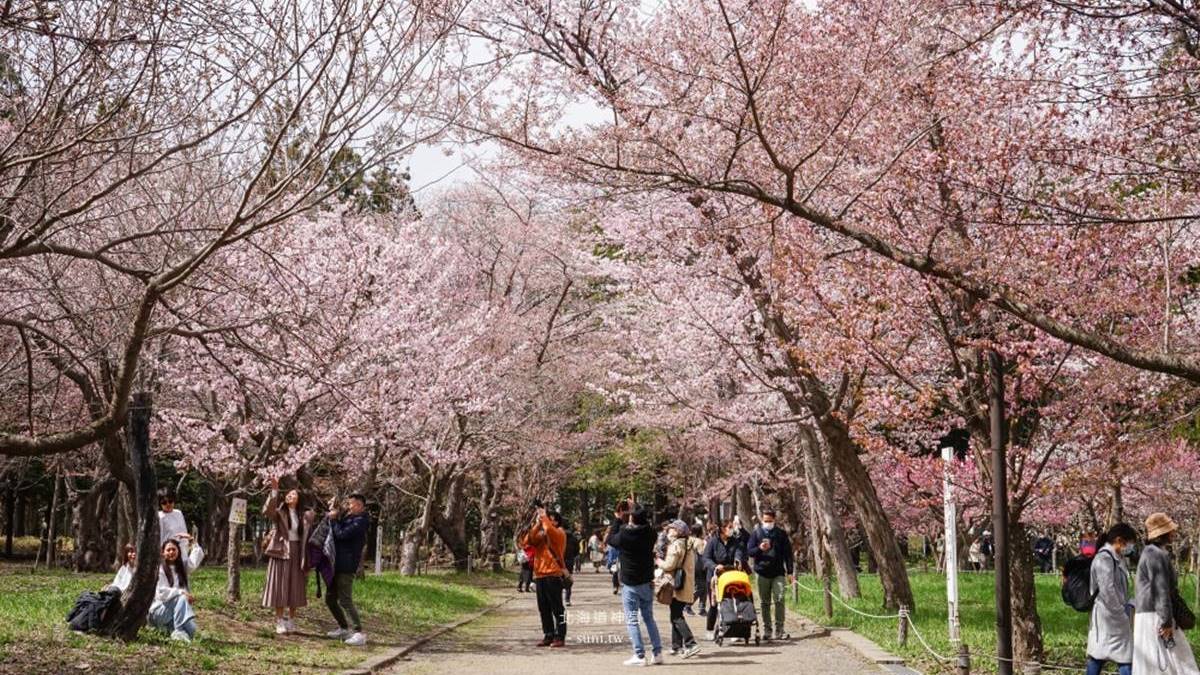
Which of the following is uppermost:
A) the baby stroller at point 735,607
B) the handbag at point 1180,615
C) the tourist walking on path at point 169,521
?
the tourist walking on path at point 169,521

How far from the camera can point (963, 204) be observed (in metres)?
10.7

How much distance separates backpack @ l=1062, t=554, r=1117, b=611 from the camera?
9.29m

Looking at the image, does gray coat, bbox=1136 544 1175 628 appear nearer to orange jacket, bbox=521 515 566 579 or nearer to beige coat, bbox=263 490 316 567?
orange jacket, bbox=521 515 566 579

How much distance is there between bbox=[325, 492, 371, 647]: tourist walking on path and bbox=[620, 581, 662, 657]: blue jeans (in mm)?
3199

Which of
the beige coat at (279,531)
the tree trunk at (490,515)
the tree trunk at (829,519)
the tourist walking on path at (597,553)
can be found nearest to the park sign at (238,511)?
the beige coat at (279,531)

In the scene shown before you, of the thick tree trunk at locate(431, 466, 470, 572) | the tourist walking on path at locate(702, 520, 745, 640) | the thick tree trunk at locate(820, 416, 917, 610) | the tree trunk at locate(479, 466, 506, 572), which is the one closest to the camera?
the tourist walking on path at locate(702, 520, 745, 640)

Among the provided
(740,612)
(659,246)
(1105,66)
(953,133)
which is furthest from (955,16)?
(659,246)

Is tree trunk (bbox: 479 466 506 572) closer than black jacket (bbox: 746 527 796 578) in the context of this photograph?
No

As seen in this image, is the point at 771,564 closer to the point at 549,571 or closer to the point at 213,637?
the point at 549,571

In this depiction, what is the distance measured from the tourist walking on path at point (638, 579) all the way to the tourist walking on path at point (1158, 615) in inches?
193

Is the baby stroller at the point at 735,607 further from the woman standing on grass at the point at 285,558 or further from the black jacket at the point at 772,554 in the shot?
the woman standing on grass at the point at 285,558

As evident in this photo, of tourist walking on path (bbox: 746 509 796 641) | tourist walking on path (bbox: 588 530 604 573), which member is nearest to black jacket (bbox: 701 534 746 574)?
tourist walking on path (bbox: 746 509 796 641)

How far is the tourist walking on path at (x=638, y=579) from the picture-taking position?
12.0 metres

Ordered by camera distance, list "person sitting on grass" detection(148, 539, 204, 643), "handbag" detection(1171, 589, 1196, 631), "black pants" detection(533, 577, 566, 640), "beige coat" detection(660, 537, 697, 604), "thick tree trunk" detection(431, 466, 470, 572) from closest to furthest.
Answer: "handbag" detection(1171, 589, 1196, 631) → "person sitting on grass" detection(148, 539, 204, 643) → "beige coat" detection(660, 537, 697, 604) → "black pants" detection(533, 577, 566, 640) → "thick tree trunk" detection(431, 466, 470, 572)
